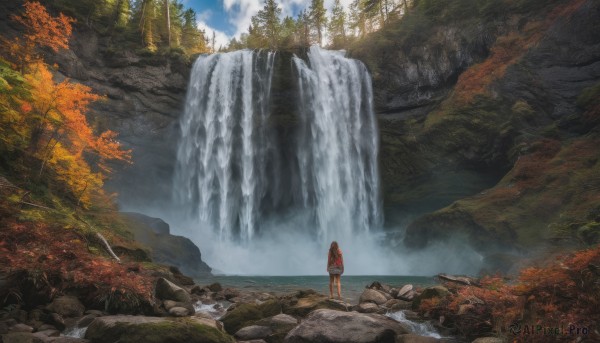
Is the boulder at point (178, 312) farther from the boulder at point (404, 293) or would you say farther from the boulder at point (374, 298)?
the boulder at point (404, 293)

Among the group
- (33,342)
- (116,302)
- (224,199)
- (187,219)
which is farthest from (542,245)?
(187,219)

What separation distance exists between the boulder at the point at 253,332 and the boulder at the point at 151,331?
86 cm

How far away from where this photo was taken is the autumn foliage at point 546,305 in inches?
179

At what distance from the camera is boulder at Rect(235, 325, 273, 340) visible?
6562 mm

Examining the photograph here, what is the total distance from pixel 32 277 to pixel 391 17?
40850mm

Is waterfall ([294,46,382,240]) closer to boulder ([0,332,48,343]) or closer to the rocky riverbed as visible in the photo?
the rocky riverbed

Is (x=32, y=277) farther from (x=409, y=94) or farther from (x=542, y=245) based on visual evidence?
(x=409, y=94)

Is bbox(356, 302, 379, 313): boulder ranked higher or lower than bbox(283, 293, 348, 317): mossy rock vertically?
lower

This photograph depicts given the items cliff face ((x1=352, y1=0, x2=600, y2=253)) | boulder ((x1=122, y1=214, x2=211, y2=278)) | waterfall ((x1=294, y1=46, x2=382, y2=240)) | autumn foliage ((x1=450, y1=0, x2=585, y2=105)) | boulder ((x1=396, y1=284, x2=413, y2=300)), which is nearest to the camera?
boulder ((x1=396, y1=284, x2=413, y2=300))

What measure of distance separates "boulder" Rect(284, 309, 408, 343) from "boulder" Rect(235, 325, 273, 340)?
689 mm

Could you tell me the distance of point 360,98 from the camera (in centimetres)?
3128

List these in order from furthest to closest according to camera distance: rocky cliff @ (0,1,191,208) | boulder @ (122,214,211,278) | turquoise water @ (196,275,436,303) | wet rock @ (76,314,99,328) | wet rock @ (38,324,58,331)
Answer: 1. rocky cliff @ (0,1,191,208)
2. boulder @ (122,214,211,278)
3. turquoise water @ (196,275,436,303)
4. wet rock @ (76,314,99,328)
5. wet rock @ (38,324,58,331)

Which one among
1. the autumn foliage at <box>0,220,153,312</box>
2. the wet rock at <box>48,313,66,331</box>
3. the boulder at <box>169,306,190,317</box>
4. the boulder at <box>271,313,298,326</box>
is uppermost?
the autumn foliage at <box>0,220,153,312</box>

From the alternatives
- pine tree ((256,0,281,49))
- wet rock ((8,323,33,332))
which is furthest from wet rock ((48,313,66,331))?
pine tree ((256,0,281,49))
